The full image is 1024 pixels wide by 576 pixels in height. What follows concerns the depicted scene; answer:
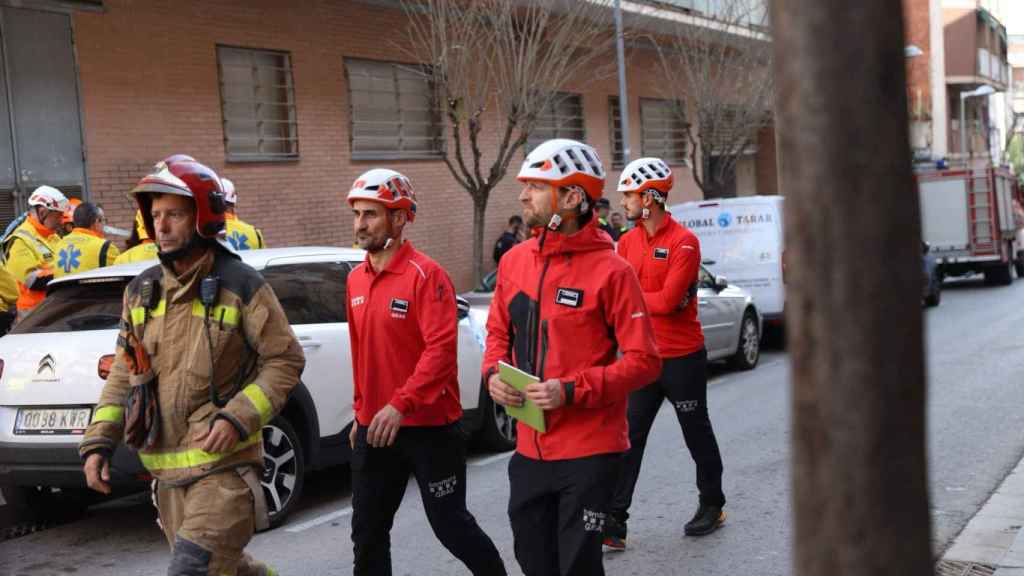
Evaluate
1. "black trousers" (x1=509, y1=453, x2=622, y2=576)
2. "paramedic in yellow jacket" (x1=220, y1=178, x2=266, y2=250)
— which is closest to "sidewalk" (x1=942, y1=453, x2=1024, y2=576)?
"black trousers" (x1=509, y1=453, x2=622, y2=576)

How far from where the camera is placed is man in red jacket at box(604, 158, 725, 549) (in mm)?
6137

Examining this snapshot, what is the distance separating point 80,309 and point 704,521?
148 inches

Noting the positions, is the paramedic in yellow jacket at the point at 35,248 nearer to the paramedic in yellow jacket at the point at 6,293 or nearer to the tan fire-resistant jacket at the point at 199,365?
the paramedic in yellow jacket at the point at 6,293

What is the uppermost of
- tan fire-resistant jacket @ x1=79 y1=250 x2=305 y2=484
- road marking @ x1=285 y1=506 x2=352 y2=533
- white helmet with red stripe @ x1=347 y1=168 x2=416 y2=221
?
white helmet with red stripe @ x1=347 y1=168 x2=416 y2=221

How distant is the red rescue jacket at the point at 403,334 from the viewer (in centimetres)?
474

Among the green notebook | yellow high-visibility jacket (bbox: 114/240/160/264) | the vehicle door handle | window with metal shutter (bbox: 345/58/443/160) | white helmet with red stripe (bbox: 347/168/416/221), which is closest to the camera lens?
the green notebook

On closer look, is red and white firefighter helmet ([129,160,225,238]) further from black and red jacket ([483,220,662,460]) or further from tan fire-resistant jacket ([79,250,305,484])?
black and red jacket ([483,220,662,460])

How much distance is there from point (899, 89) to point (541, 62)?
15540mm

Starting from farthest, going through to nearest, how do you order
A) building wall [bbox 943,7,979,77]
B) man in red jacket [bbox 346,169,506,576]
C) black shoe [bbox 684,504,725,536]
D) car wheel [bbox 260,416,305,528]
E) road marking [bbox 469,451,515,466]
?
building wall [bbox 943,7,979,77] < road marking [bbox 469,451,515,466] < car wheel [bbox 260,416,305,528] < black shoe [bbox 684,504,725,536] < man in red jacket [bbox 346,169,506,576]

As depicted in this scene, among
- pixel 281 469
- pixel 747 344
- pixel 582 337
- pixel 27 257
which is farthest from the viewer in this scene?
pixel 747 344

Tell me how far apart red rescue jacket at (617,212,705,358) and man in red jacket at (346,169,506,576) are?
163cm

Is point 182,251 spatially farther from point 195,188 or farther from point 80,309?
point 80,309

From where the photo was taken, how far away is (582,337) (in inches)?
163

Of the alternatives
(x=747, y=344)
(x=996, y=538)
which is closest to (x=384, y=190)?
(x=996, y=538)
